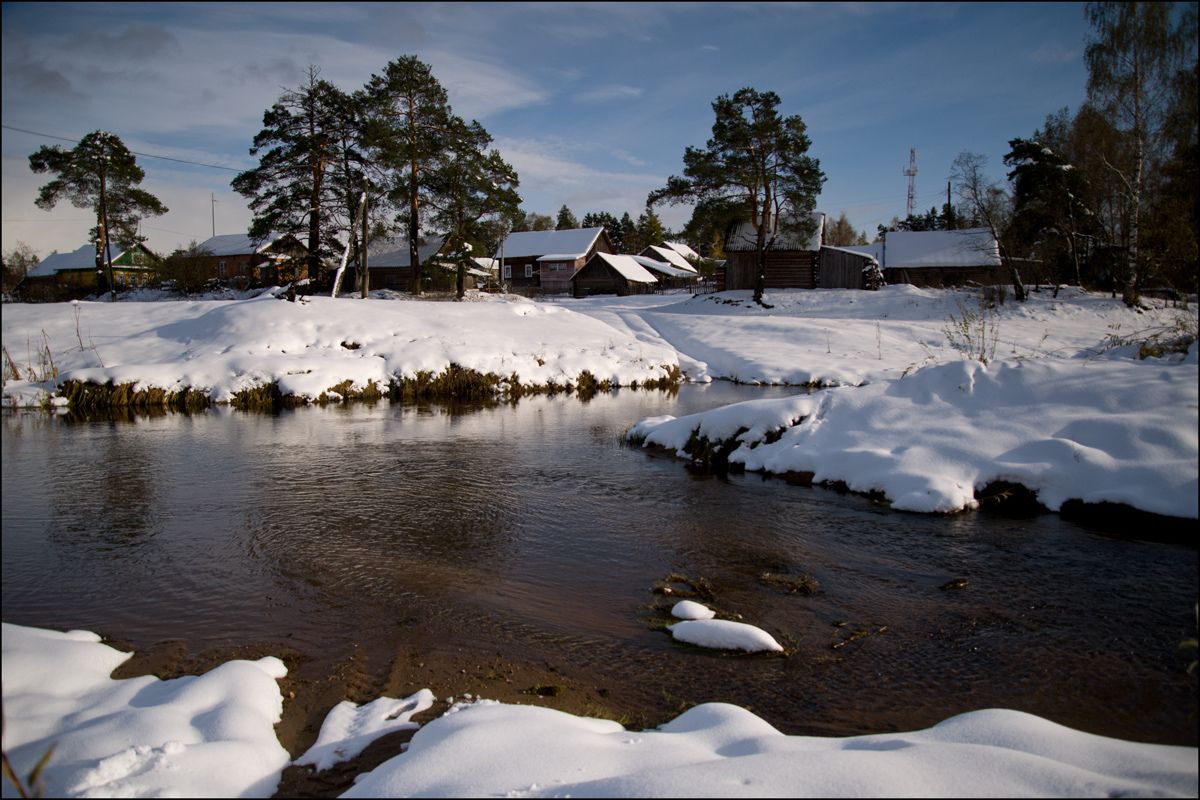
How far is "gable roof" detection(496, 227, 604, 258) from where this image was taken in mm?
64438

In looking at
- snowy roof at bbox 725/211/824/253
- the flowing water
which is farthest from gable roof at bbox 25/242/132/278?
the flowing water

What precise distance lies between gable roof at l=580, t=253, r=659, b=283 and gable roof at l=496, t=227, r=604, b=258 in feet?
11.8

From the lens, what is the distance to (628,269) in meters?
60.6

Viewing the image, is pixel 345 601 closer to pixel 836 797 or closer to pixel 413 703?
pixel 413 703

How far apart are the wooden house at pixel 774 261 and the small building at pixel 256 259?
26.1 metres

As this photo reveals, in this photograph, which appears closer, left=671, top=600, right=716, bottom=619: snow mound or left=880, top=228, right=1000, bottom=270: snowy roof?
left=671, top=600, right=716, bottom=619: snow mound

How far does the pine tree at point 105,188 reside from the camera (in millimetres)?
36969

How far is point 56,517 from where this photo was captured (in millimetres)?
8453

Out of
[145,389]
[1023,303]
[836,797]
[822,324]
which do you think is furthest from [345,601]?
[1023,303]

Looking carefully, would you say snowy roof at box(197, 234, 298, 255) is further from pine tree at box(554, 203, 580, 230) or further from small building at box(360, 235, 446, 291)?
pine tree at box(554, 203, 580, 230)

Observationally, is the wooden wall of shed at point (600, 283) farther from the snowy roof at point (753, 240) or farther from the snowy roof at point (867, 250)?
the snowy roof at point (867, 250)

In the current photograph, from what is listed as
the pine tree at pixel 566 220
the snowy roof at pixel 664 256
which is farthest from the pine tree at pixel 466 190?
the pine tree at pixel 566 220

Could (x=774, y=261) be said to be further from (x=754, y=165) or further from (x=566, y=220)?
(x=566, y=220)

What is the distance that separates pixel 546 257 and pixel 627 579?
58413 millimetres
